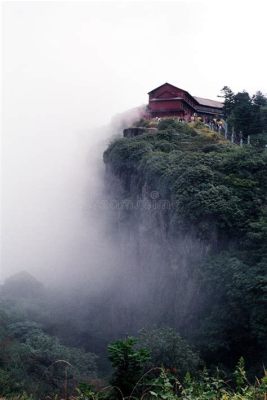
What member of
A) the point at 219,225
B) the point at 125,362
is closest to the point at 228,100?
the point at 219,225

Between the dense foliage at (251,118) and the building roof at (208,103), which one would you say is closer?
the dense foliage at (251,118)

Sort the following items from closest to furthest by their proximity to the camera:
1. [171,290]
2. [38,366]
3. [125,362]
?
[125,362], [38,366], [171,290]

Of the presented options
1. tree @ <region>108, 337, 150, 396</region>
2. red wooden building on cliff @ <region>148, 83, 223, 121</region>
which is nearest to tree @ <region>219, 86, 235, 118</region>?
red wooden building on cliff @ <region>148, 83, 223, 121</region>

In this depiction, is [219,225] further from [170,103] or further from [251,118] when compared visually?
[170,103]

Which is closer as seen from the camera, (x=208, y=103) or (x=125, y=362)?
(x=125, y=362)

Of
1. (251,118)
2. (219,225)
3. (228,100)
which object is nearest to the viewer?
(219,225)

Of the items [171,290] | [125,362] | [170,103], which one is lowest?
[171,290]

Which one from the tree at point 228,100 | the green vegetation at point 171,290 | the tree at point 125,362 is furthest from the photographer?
the tree at point 228,100

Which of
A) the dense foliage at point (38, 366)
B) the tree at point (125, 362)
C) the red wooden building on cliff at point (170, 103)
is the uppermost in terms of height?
the red wooden building on cliff at point (170, 103)

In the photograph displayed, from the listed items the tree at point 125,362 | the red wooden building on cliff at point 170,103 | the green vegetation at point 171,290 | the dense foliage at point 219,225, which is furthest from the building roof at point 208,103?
the tree at point 125,362

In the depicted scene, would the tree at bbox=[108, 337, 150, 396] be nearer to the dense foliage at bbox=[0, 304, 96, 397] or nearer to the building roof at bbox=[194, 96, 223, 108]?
the dense foliage at bbox=[0, 304, 96, 397]

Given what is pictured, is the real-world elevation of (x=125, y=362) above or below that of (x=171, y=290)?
above

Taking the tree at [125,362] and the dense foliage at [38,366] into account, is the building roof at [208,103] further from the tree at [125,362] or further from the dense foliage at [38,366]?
the tree at [125,362]

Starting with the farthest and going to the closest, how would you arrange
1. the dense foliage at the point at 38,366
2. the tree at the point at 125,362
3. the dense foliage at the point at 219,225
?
1. the dense foliage at the point at 219,225
2. the dense foliage at the point at 38,366
3. the tree at the point at 125,362
